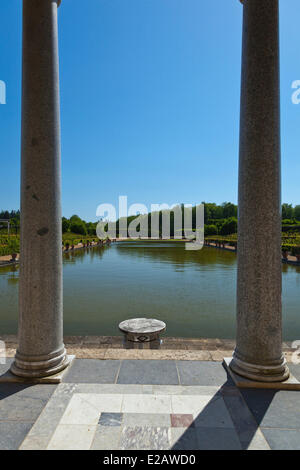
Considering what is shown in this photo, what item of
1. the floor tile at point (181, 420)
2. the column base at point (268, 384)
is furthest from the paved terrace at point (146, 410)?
the column base at point (268, 384)

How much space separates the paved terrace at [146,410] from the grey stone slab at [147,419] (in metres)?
0.02

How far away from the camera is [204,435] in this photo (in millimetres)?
4902

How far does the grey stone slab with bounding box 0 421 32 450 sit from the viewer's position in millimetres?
4680

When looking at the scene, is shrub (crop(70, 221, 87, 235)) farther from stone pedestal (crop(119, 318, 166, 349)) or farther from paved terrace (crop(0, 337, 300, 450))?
paved terrace (crop(0, 337, 300, 450))

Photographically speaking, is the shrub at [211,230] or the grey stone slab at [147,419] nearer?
the grey stone slab at [147,419]

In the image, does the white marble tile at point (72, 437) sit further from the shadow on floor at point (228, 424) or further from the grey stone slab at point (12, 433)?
the shadow on floor at point (228, 424)

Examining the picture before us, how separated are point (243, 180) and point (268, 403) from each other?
4.78 metres

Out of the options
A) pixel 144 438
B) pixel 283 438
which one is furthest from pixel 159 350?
pixel 283 438

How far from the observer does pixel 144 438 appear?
4785mm

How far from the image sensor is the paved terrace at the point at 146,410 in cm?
477

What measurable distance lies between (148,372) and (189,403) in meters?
1.53

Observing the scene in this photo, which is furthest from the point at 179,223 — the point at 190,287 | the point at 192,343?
the point at 192,343
